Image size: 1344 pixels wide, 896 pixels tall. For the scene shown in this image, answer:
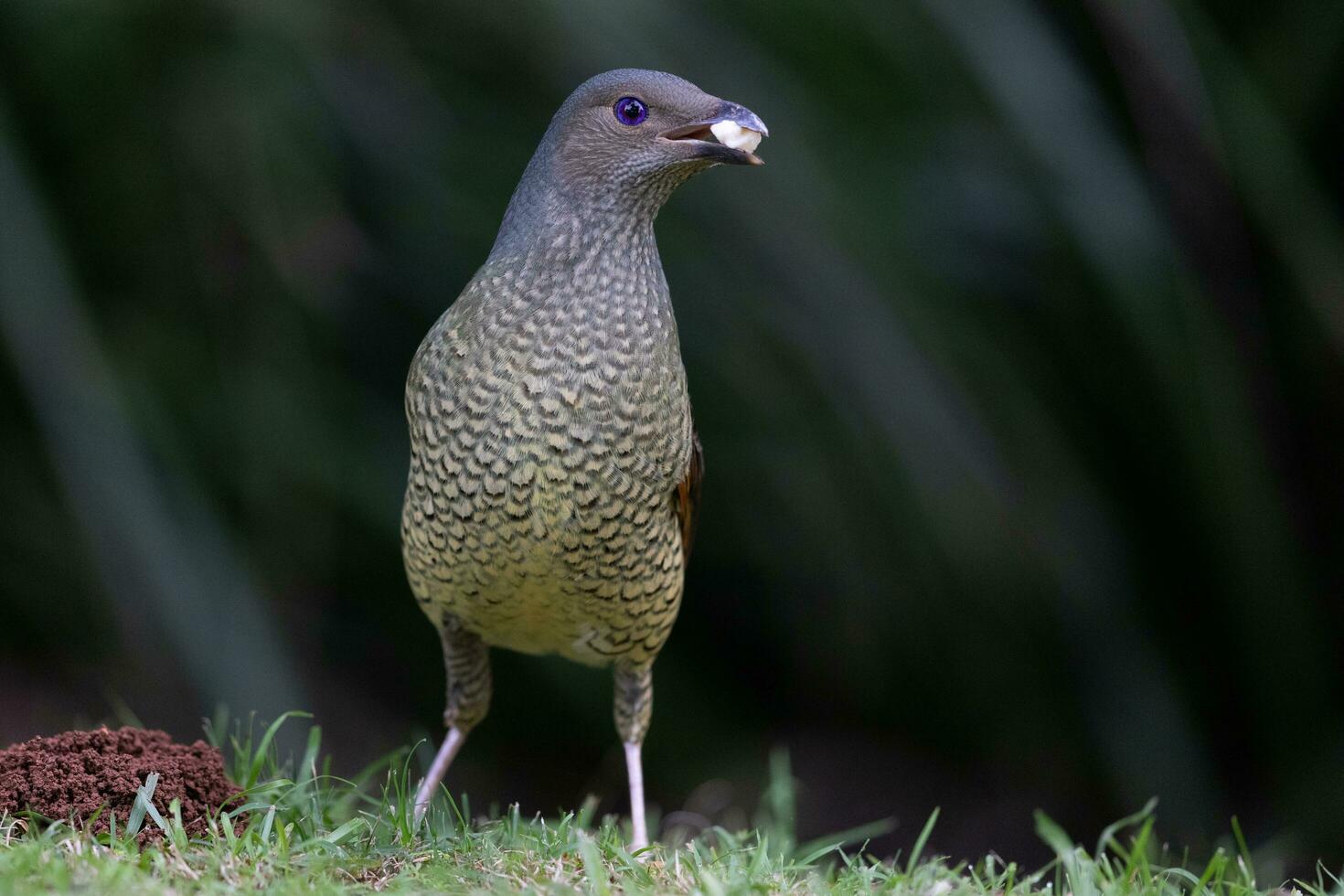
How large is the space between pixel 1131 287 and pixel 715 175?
1.44 metres

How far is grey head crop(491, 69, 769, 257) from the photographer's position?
10.6ft

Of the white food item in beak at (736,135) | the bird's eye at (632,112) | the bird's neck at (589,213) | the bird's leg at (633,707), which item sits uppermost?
the bird's eye at (632,112)

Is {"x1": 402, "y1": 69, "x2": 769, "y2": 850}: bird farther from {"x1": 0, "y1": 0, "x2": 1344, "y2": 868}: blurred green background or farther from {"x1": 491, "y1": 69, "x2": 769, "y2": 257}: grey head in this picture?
{"x1": 0, "y1": 0, "x2": 1344, "y2": 868}: blurred green background

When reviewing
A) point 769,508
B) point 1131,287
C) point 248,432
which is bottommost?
point 769,508

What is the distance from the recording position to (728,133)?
318 cm

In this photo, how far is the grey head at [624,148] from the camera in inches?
127

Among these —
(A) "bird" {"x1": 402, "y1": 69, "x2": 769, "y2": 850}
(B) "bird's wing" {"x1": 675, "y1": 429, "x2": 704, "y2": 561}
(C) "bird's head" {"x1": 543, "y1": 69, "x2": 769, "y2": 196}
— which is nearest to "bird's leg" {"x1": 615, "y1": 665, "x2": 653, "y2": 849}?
(A) "bird" {"x1": 402, "y1": 69, "x2": 769, "y2": 850}

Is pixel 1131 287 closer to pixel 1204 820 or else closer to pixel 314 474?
pixel 1204 820

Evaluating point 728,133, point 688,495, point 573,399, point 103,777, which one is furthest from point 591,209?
point 103,777

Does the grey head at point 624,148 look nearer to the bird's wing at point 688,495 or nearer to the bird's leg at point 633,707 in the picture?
the bird's wing at point 688,495

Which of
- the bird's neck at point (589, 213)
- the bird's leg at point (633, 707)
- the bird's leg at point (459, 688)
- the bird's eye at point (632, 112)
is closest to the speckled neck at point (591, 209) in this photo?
the bird's neck at point (589, 213)

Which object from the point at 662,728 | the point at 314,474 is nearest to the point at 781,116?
the point at 314,474

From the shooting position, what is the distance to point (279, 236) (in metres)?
4.96

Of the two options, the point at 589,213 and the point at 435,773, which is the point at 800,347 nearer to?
the point at 589,213
